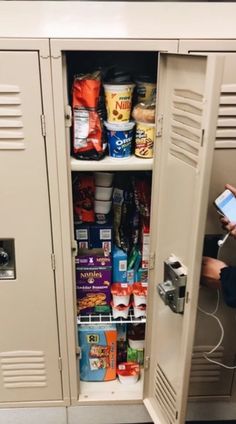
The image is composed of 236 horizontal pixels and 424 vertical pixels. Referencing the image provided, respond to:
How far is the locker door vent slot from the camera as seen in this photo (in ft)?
4.52

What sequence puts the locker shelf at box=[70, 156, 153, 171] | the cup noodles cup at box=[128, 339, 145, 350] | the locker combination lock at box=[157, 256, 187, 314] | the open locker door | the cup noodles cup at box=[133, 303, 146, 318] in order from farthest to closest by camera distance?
the cup noodles cup at box=[128, 339, 145, 350]
the cup noodles cup at box=[133, 303, 146, 318]
the locker shelf at box=[70, 156, 153, 171]
the locker combination lock at box=[157, 256, 187, 314]
the open locker door

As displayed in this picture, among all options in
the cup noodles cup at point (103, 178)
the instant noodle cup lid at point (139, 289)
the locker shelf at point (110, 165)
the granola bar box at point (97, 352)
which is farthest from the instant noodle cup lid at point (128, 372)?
the locker shelf at point (110, 165)

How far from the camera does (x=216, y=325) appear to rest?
62.3 inches

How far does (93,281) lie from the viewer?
163 cm

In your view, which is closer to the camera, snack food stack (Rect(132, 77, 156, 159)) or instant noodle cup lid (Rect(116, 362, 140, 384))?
snack food stack (Rect(132, 77, 156, 159))

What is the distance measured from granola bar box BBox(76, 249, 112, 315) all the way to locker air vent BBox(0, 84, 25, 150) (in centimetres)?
53

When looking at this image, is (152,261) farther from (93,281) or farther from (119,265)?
(93,281)

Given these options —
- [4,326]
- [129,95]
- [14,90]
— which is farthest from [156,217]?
[4,326]

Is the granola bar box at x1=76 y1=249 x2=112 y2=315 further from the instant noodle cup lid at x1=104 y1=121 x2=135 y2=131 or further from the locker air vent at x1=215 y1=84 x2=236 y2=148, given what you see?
the locker air vent at x1=215 y1=84 x2=236 y2=148

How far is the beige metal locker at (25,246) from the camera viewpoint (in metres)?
1.25

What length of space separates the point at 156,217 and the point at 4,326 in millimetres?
739

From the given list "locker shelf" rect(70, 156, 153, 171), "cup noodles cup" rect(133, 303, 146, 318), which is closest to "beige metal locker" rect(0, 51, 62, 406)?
"locker shelf" rect(70, 156, 153, 171)

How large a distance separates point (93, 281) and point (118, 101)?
28.6 inches

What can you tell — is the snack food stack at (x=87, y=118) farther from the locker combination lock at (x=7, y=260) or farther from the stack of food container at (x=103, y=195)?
the locker combination lock at (x=7, y=260)
